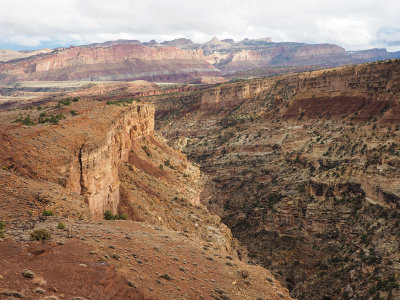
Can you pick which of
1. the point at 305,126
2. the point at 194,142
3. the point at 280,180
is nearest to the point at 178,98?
the point at 194,142

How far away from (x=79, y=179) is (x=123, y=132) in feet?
55.3

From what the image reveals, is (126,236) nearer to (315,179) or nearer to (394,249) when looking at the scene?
(394,249)

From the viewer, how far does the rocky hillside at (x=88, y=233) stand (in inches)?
442

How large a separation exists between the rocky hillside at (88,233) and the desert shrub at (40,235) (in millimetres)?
33

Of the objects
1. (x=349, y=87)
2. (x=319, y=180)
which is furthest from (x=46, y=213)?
(x=349, y=87)

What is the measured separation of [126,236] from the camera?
17.0 m

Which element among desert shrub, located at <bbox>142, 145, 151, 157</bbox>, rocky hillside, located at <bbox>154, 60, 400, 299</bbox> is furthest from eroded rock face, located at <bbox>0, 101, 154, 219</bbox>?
rocky hillside, located at <bbox>154, 60, 400, 299</bbox>

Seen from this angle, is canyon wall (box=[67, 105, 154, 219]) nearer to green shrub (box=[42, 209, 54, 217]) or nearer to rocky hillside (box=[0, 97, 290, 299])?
rocky hillside (box=[0, 97, 290, 299])

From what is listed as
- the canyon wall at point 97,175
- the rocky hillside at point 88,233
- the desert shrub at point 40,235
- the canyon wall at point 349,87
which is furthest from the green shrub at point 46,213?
the canyon wall at point 349,87

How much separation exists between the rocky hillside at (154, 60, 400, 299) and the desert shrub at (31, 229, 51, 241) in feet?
67.8

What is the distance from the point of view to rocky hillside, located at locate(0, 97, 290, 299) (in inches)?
442

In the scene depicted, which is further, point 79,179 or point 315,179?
point 315,179

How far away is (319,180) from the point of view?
3947 centimetres

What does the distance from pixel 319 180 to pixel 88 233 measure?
1189 inches
